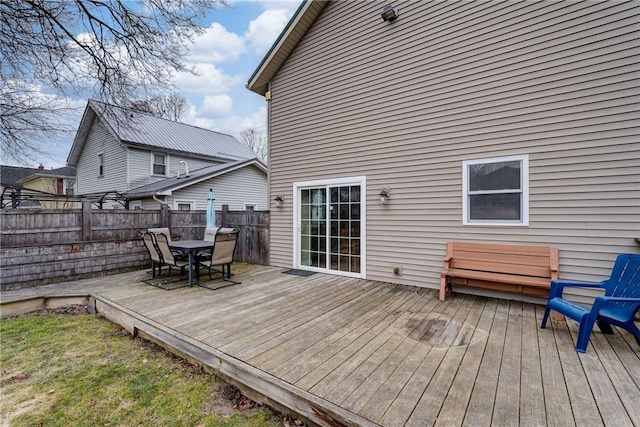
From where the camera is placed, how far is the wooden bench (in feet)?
12.9

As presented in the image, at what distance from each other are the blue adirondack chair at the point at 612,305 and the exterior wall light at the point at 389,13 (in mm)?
5100

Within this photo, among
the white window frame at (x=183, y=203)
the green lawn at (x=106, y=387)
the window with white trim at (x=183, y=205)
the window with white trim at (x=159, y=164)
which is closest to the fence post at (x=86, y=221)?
the green lawn at (x=106, y=387)

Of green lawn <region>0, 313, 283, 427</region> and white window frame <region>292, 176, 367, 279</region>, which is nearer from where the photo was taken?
green lawn <region>0, 313, 283, 427</region>

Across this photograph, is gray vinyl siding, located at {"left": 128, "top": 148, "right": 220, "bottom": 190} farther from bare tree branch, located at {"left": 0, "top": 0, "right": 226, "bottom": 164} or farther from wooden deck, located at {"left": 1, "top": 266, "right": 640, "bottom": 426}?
wooden deck, located at {"left": 1, "top": 266, "right": 640, "bottom": 426}

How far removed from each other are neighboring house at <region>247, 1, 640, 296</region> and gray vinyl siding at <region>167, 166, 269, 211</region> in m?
6.07

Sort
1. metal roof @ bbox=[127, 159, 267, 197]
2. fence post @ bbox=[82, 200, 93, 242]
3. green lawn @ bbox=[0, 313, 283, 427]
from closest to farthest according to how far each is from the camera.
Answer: green lawn @ bbox=[0, 313, 283, 427] → fence post @ bbox=[82, 200, 93, 242] → metal roof @ bbox=[127, 159, 267, 197]

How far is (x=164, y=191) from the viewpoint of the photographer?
10.3 m

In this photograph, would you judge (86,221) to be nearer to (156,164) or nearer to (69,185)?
(156,164)

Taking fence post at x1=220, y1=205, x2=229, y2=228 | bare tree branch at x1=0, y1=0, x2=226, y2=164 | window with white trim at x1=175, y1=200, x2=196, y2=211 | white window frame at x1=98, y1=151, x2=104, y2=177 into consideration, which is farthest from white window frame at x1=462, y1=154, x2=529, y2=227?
white window frame at x1=98, y1=151, x2=104, y2=177

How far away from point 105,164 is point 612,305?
1697cm

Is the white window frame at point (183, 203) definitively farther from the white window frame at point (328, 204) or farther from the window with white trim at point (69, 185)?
the window with white trim at point (69, 185)

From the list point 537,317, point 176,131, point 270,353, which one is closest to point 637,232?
point 537,317

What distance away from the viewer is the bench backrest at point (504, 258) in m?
3.98

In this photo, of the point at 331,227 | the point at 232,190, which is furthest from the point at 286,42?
the point at 232,190
